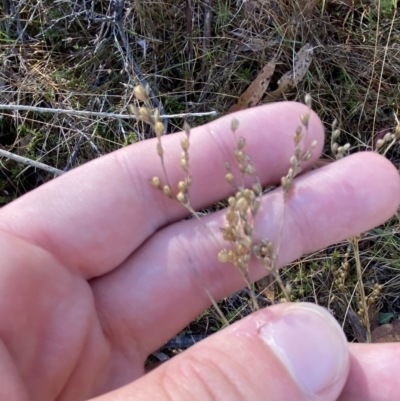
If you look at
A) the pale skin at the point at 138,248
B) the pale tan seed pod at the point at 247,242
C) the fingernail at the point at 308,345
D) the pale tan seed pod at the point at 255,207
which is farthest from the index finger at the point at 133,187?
the fingernail at the point at 308,345

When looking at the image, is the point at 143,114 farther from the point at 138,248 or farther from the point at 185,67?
the point at 185,67

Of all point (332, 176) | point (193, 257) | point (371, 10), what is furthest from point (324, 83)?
point (193, 257)

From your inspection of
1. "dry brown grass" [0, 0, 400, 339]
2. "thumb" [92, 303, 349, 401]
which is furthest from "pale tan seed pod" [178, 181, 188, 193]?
"dry brown grass" [0, 0, 400, 339]

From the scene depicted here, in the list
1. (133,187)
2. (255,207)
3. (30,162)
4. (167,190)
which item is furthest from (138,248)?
(30,162)

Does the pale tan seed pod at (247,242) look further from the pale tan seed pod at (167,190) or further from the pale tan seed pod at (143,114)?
the pale tan seed pod at (143,114)

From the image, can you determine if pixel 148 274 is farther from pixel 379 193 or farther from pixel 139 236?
pixel 379 193

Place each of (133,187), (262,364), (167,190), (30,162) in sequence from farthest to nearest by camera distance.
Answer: (30,162)
(133,187)
(167,190)
(262,364)

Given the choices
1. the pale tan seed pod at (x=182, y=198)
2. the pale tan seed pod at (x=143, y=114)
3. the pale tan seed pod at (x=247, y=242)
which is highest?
the pale tan seed pod at (x=143, y=114)
